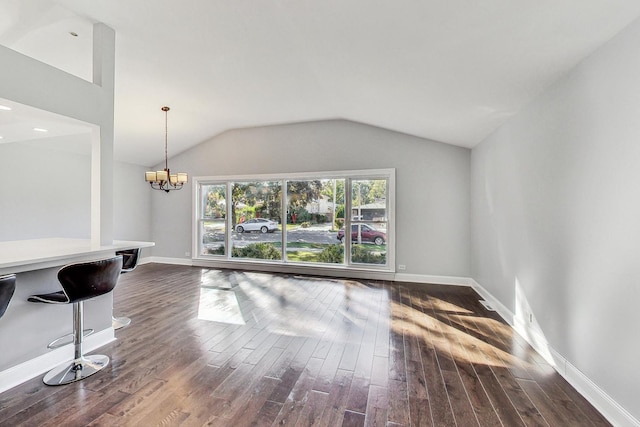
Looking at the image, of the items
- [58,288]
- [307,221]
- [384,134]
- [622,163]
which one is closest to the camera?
[622,163]

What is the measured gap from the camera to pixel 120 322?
3.28 metres

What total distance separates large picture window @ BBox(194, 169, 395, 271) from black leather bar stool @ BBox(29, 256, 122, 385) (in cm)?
394

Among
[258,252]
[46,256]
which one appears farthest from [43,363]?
[258,252]

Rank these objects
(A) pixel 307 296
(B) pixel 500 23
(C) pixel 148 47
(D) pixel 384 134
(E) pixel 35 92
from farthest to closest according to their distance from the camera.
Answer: (D) pixel 384 134 < (A) pixel 307 296 < (C) pixel 148 47 < (E) pixel 35 92 < (B) pixel 500 23

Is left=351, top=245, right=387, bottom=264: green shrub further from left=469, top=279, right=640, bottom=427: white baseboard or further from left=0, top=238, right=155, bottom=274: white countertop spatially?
left=0, top=238, right=155, bottom=274: white countertop

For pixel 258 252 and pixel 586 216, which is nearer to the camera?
pixel 586 216

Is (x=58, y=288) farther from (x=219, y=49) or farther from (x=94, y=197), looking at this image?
(x=219, y=49)

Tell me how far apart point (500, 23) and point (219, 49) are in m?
2.86

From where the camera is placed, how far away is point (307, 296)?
4.41 metres

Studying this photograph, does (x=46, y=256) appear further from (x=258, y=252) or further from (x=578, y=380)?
(x=258, y=252)

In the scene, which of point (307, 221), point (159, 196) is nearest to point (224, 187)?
point (159, 196)

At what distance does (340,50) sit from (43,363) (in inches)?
155

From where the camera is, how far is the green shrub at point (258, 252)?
6352 mm

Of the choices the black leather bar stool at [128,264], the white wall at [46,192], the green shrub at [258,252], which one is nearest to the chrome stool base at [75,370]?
the black leather bar stool at [128,264]
